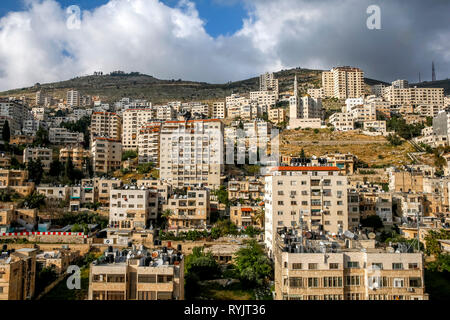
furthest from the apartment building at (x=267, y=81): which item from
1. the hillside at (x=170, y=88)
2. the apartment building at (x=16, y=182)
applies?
the apartment building at (x=16, y=182)

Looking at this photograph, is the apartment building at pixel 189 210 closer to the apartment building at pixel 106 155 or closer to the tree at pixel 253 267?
the tree at pixel 253 267

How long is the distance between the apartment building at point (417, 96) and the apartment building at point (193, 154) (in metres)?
60.3

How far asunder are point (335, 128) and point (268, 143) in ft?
49.6

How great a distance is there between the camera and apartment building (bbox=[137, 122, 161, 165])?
192 ft

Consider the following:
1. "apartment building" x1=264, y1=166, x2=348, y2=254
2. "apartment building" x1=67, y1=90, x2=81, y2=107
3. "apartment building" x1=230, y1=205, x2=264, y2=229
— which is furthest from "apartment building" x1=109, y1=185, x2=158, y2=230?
"apartment building" x1=67, y1=90, x2=81, y2=107

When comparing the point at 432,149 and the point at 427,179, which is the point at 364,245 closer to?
the point at 427,179

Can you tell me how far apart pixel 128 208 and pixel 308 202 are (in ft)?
56.3

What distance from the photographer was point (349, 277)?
16.5 meters

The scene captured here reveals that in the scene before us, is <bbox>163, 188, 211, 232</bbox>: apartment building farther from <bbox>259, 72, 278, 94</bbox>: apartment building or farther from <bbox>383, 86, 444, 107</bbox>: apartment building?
<bbox>259, 72, 278, 94</bbox>: apartment building

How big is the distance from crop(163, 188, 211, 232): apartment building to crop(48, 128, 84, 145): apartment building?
124 feet

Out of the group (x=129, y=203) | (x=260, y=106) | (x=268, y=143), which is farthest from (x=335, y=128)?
(x=129, y=203)

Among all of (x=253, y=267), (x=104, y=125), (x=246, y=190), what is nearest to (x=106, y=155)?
(x=104, y=125)

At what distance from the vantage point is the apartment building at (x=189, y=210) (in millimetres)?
35562

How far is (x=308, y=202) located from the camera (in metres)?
29.8
